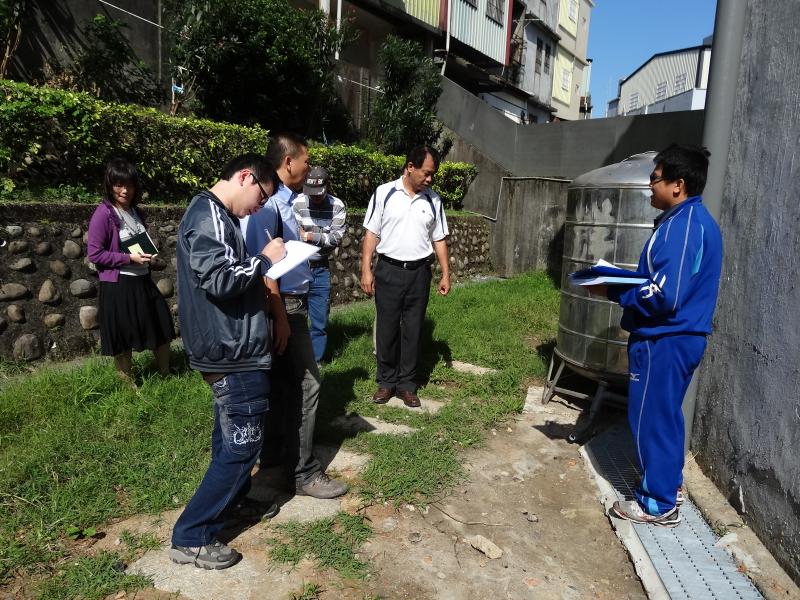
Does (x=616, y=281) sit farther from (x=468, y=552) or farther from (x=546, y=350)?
(x=546, y=350)

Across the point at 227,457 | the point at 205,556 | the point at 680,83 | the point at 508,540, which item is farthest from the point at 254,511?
the point at 680,83

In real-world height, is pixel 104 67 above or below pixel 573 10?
below

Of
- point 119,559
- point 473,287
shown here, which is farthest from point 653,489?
point 473,287

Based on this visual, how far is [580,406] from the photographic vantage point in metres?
5.07

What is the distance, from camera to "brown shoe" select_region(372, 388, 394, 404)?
473cm

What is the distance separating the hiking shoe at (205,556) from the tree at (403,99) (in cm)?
1077

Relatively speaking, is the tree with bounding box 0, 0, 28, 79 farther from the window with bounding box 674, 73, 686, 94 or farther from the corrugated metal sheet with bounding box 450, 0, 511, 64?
the window with bounding box 674, 73, 686, 94

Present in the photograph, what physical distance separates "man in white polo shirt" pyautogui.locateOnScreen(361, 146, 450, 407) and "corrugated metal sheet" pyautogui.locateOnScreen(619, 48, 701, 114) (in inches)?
993

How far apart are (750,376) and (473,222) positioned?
893 cm

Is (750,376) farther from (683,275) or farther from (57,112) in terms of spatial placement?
(57,112)

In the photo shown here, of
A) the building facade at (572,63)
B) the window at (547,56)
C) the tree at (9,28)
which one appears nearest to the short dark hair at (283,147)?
the tree at (9,28)

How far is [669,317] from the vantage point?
288cm

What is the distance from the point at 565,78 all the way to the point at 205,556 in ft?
91.7

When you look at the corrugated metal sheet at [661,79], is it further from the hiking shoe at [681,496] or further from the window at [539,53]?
the hiking shoe at [681,496]
